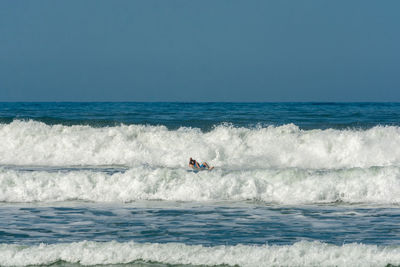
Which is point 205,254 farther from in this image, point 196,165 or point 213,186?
point 196,165

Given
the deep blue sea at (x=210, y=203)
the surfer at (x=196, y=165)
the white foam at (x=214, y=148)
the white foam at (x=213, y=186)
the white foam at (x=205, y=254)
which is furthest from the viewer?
the white foam at (x=214, y=148)

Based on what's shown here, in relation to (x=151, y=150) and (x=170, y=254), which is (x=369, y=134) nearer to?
(x=151, y=150)

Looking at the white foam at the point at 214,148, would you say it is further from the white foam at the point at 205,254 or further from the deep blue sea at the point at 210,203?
the white foam at the point at 205,254

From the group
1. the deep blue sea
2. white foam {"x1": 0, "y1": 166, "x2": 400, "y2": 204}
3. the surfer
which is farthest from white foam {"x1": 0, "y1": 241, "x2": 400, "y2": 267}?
the surfer

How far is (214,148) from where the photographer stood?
71.9 feet

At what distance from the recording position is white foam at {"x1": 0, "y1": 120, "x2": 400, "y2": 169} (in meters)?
20.7

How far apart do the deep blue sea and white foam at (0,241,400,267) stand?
15 millimetres

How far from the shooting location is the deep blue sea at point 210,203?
810cm

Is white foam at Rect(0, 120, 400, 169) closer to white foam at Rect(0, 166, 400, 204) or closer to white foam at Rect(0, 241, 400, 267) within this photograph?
white foam at Rect(0, 166, 400, 204)

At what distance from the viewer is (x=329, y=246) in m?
8.14

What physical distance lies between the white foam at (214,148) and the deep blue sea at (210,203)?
2.4 inches

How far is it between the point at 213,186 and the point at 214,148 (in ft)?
29.3

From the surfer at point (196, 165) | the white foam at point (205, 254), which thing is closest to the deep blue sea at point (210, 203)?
the white foam at point (205, 254)

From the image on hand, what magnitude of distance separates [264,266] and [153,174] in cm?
626
